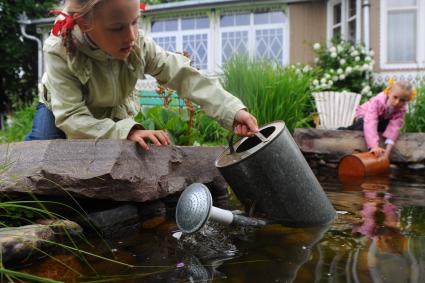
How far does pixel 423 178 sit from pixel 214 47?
7.51 metres

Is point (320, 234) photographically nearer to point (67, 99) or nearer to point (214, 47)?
point (67, 99)

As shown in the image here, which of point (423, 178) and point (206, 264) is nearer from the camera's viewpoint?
point (206, 264)

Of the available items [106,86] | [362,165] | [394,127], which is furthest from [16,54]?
[106,86]

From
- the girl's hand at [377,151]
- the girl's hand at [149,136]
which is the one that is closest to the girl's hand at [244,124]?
the girl's hand at [149,136]

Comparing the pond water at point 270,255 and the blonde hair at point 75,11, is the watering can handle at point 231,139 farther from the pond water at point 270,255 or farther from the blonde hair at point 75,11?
the blonde hair at point 75,11

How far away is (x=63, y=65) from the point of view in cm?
198

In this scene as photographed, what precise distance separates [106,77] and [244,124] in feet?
2.26

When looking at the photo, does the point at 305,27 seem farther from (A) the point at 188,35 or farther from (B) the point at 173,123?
(B) the point at 173,123

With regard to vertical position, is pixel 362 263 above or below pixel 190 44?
below

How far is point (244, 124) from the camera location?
2047 mm

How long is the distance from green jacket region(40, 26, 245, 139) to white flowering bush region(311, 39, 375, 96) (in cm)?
607

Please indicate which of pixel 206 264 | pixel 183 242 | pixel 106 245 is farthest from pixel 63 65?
pixel 206 264

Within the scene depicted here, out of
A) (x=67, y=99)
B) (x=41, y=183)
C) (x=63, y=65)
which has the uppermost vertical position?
(x=63, y=65)

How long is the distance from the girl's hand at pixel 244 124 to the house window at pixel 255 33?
27.8 ft
